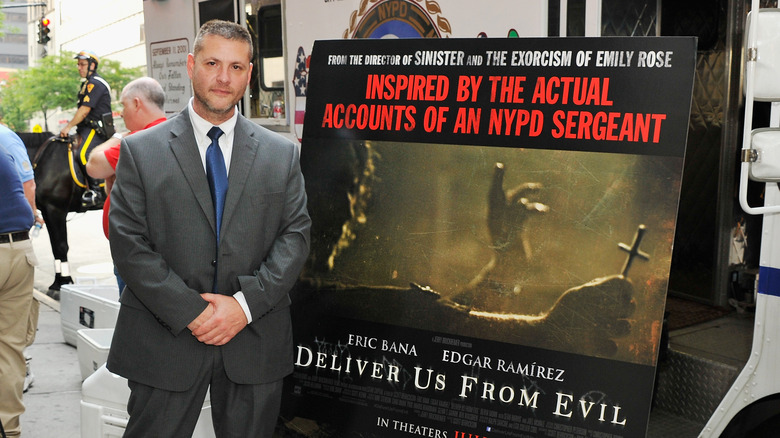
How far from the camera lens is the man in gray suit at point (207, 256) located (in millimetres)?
2551

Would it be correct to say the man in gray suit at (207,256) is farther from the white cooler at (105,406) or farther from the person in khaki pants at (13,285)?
the person in khaki pants at (13,285)

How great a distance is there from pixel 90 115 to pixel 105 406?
588cm

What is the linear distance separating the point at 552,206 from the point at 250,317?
1074 mm

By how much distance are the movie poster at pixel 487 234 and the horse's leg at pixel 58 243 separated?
5.90 meters

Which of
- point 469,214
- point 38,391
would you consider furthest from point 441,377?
point 38,391

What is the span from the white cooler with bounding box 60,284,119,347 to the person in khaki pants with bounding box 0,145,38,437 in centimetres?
100

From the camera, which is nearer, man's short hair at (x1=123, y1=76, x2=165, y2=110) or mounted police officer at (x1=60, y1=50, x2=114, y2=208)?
man's short hair at (x1=123, y1=76, x2=165, y2=110)

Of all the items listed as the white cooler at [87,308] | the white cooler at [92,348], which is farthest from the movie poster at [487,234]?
the white cooler at [87,308]

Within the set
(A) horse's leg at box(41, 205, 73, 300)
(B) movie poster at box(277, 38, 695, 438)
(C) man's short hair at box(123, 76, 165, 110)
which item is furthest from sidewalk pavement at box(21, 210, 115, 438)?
(B) movie poster at box(277, 38, 695, 438)

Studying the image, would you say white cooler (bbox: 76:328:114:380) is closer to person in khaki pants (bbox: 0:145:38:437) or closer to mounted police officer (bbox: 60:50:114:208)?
person in khaki pants (bbox: 0:145:38:437)

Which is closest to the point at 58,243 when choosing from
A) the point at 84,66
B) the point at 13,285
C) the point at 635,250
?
the point at 84,66

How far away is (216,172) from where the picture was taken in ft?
8.70

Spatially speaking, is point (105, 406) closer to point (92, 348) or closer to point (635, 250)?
point (92, 348)

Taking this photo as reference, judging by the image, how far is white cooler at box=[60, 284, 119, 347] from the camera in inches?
212
